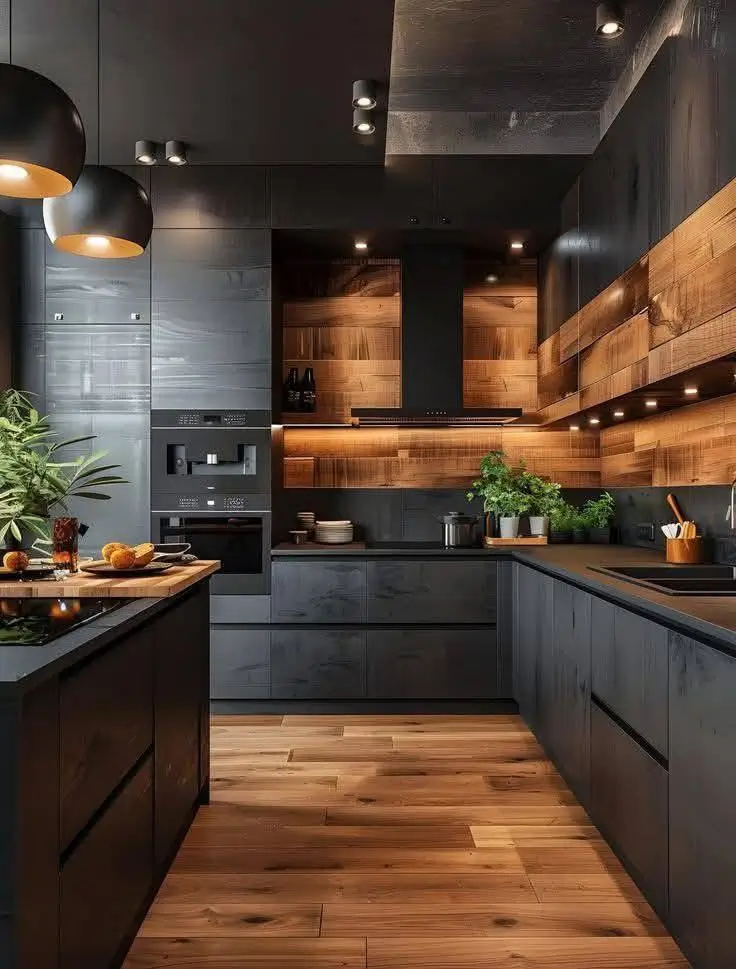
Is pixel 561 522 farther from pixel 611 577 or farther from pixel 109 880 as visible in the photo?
pixel 109 880

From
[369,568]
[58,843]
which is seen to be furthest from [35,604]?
[369,568]

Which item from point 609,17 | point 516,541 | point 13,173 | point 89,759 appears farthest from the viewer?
point 516,541

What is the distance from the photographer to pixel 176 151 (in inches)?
146

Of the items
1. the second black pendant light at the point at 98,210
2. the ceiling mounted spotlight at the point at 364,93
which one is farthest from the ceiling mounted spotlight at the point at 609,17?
the second black pendant light at the point at 98,210

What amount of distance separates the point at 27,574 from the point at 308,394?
2.37 m

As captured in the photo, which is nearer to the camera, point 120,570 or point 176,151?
point 120,570

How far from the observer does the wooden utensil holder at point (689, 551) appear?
10.0 feet

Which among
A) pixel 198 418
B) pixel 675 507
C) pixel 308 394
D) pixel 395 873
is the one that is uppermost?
pixel 308 394

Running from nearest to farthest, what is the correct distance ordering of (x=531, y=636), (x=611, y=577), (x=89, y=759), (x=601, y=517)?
1. (x=89, y=759)
2. (x=611, y=577)
3. (x=531, y=636)
4. (x=601, y=517)

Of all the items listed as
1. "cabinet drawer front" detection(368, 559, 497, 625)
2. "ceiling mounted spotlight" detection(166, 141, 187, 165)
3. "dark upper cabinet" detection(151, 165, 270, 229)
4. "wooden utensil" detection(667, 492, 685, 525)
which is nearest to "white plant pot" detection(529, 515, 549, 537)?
"cabinet drawer front" detection(368, 559, 497, 625)

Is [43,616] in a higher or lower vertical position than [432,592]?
higher

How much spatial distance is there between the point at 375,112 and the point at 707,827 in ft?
9.75

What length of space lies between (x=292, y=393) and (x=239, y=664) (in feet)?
5.04

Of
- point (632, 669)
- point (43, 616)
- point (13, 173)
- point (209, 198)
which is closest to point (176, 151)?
point (209, 198)
